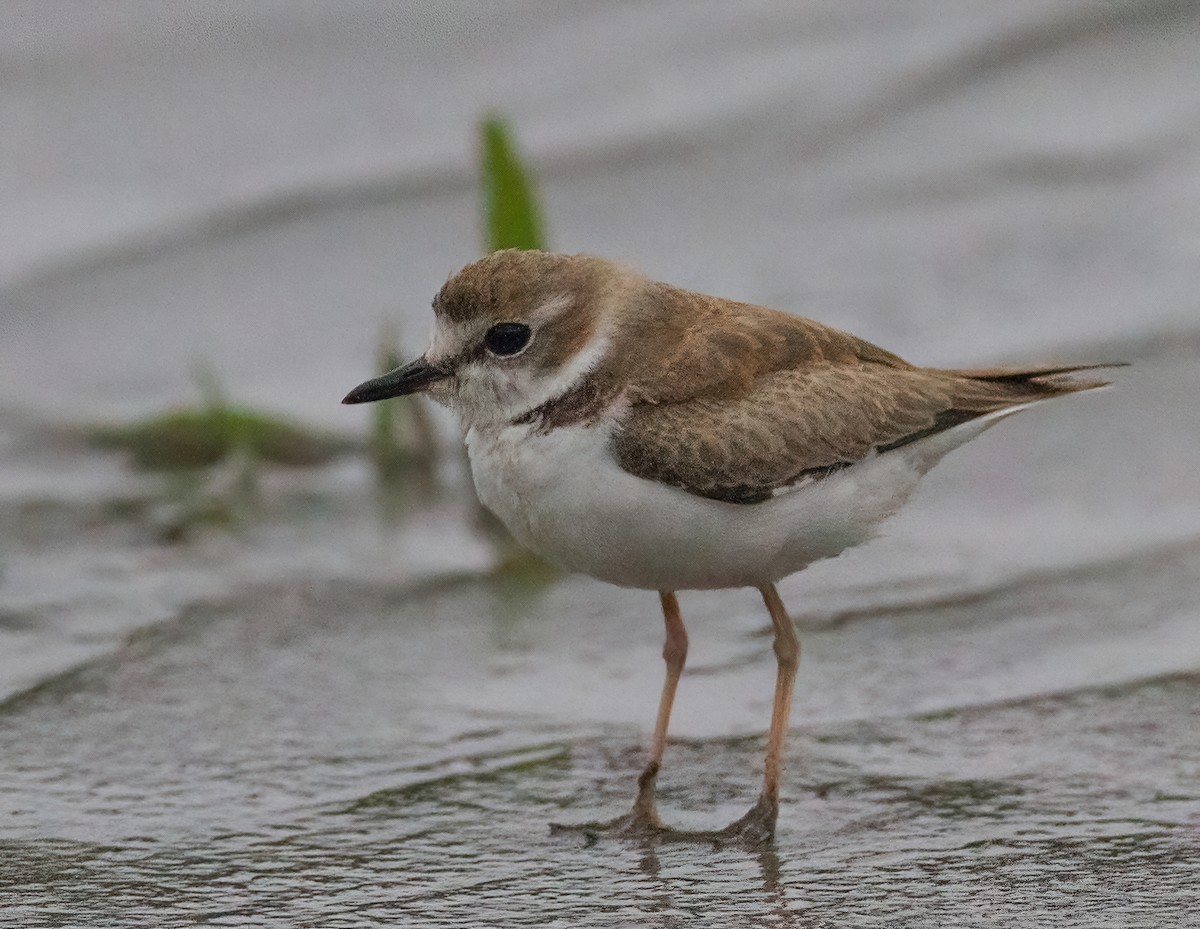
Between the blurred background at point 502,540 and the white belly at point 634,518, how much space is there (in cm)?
64

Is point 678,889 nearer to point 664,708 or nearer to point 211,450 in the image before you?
point 664,708

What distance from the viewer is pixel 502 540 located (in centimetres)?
735

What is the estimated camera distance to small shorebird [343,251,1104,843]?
4.81 m

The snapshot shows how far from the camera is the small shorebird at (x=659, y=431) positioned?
4812mm

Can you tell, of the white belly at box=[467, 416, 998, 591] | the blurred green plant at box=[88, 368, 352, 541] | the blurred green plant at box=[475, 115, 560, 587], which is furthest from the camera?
the blurred green plant at box=[88, 368, 352, 541]

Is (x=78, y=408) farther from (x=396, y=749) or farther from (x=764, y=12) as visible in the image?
(x=764, y=12)

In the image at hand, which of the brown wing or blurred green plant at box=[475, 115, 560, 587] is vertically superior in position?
blurred green plant at box=[475, 115, 560, 587]

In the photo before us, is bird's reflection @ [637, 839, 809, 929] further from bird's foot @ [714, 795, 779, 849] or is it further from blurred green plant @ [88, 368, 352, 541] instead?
blurred green plant @ [88, 368, 352, 541]

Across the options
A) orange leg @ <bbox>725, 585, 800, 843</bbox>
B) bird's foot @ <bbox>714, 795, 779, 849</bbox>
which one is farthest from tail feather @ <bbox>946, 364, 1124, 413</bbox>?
bird's foot @ <bbox>714, 795, 779, 849</bbox>

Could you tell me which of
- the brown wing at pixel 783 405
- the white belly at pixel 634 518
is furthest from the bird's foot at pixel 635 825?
the brown wing at pixel 783 405

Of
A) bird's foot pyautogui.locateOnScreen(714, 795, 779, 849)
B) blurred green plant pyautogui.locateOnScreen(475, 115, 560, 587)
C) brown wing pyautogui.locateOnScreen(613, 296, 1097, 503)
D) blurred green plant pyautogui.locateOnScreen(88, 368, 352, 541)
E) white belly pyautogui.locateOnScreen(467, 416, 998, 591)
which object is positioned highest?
blurred green plant pyautogui.locateOnScreen(475, 115, 560, 587)

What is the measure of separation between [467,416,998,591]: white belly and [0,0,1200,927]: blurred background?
0.64m

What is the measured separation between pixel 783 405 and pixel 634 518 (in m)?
0.61

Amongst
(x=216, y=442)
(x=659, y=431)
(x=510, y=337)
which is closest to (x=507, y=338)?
(x=510, y=337)
